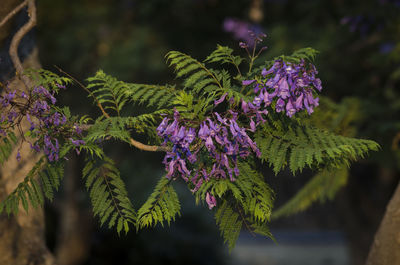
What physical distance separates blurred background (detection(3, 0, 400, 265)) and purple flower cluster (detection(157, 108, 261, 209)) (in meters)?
5.52

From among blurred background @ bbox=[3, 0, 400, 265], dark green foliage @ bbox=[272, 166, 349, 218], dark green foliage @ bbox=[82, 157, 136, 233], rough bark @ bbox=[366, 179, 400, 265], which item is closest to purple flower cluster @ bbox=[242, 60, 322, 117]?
dark green foliage @ bbox=[82, 157, 136, 233]

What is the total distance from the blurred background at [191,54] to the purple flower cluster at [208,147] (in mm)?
5519

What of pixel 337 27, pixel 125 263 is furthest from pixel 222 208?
pixel 125 263

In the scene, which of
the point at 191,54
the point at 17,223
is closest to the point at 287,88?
the point at 17,223

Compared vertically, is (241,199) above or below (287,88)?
below

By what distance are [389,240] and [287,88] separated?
6.81 ft

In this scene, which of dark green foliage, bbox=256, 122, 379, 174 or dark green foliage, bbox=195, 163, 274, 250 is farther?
dark green foliage, bbox=256, 122, 379, 174

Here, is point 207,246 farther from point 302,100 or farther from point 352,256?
point 302,100

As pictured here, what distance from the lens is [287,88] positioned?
9.71 ft

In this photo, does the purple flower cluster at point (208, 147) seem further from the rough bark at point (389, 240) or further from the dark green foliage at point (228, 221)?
the rough bark at point (389, 240)

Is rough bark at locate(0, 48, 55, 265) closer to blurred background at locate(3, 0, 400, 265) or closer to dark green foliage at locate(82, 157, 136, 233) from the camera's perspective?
dark green foliage at locate(82, 157, 136, 233)

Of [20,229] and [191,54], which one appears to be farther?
[191,54]

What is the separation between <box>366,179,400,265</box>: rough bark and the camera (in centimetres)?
429

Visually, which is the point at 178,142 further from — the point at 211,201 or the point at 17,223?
the point at 17,223
